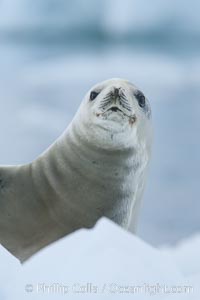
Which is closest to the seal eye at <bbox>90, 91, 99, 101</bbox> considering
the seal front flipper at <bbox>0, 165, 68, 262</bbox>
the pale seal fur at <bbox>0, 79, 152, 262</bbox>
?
the pale seal fur at <bbox>0, 79, 152, 262</bbox>

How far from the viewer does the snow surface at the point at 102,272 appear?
1.42 meters

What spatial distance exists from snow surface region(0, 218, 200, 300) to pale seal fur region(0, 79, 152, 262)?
85 millimetres

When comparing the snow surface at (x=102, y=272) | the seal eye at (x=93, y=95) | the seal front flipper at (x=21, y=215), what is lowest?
the snow surface at (x=102, y=272)

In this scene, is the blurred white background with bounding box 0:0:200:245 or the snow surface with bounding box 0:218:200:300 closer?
the snow surface with bounding box 0:218:200:300

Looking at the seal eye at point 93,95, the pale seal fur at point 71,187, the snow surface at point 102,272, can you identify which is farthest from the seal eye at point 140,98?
the snow surface at point 102,272

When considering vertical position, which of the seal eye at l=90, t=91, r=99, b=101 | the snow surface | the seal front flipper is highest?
the seal eye at l=90, t=91, r=99, b=101

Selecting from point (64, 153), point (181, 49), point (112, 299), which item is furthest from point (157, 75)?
point (112, 299)

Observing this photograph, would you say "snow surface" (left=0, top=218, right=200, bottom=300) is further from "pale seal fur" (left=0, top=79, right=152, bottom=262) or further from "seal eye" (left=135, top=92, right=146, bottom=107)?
"seal eye" (left=135, top=92, right=146, bottom=107)

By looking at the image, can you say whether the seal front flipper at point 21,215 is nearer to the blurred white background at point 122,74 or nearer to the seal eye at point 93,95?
the blurred white background at point 122,74

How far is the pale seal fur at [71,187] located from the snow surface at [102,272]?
0.08m

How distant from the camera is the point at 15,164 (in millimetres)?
1607

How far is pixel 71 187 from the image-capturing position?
160 cm

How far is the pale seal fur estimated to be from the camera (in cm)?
158

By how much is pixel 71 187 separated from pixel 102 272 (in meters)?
0.28
